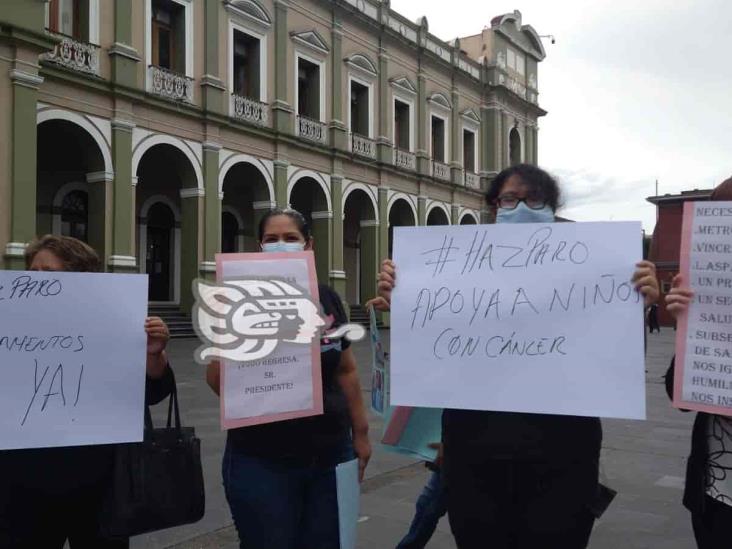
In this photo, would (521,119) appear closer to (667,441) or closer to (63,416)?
(667,441)

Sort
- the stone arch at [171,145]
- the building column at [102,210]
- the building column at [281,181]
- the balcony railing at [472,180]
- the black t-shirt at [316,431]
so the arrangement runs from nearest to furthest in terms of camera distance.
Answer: the black t-shirt at [316,431]
the building column at [102,210]
the stone arch at [171,145]
the building column at [281,181]
the balcony railing at [472,180]

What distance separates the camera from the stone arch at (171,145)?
1554 cm

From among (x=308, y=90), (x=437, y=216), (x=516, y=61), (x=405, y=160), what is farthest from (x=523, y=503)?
(x=516, y=61)

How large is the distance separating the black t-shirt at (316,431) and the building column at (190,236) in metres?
15.0

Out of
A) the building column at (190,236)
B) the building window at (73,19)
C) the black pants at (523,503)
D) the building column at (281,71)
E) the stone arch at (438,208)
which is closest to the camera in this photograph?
the black pants at (523,503)

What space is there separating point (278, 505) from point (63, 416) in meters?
0.72

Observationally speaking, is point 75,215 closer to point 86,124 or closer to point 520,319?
point 86,124

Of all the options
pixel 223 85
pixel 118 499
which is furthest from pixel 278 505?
pixel 223 85

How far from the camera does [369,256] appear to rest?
944 inches

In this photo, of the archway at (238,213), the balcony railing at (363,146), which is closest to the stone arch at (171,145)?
the archway at (238,213)

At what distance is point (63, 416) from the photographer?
7.07 feet

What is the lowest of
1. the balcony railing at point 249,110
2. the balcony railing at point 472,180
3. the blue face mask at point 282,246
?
the blue face mask at point 282,246

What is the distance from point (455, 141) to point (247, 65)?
35.9 ft

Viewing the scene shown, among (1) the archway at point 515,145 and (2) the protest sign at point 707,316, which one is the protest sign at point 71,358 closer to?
(2) the protest sign at point 707,316
